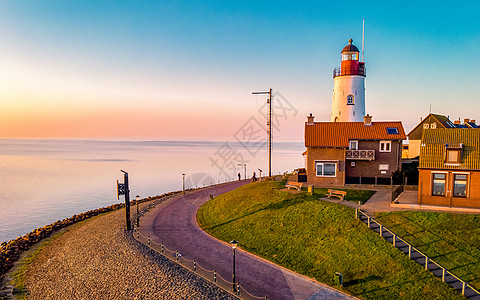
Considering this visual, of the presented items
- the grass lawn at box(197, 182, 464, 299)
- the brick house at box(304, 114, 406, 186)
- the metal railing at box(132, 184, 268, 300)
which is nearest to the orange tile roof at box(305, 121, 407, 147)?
the brick house at box(304, 114, 406, 186)

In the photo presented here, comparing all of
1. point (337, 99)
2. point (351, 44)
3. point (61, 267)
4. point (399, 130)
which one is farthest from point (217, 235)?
point (351, 44)

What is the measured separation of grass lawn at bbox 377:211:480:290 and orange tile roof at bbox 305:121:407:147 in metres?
→ 13.8

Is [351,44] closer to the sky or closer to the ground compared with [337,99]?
closer to the sky

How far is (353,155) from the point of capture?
1458 inches

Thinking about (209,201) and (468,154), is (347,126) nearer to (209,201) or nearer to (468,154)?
(468,154)

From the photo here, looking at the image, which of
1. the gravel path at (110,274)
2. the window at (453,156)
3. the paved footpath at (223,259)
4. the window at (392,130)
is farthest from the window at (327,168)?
the gravel path at (110,274)

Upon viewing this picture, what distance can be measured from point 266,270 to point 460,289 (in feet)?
36.2

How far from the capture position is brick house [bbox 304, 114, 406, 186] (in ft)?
120

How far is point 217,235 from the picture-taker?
91.1 feet

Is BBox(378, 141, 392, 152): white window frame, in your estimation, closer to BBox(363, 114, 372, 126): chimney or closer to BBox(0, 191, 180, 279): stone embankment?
BBox(363, 114, 372, 126): chimney

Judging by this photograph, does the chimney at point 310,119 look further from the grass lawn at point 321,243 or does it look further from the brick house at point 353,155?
the grass lawn at point 321,243

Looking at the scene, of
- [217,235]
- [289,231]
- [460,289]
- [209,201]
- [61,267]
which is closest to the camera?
[460,289]

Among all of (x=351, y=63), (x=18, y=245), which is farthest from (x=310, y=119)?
(x=18, y=245)

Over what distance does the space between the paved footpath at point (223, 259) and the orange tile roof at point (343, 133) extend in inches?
673
